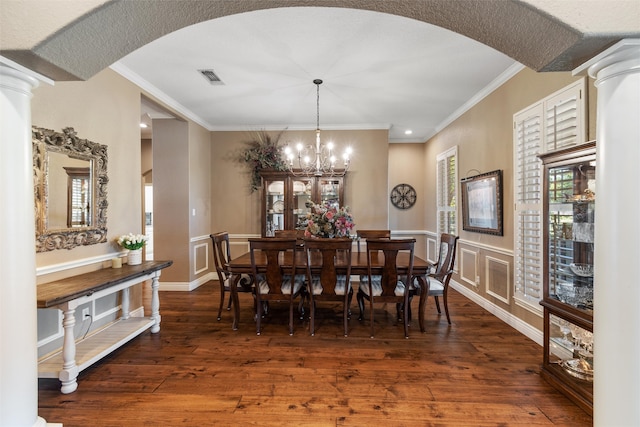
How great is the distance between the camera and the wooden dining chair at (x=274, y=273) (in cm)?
293

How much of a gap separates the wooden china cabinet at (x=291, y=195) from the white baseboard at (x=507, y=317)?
237 cm

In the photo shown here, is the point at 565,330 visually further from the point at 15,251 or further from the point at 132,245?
the point at 132,245

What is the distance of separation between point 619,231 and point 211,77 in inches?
146

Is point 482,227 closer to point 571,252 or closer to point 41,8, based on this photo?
point 571,252

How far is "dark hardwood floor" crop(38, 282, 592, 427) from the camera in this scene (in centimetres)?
186

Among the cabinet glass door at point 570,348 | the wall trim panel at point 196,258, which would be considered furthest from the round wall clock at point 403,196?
the cabinet glass door at point 570,348

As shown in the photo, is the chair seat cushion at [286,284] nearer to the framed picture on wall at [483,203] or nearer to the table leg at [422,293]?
the table leg at [422,293]

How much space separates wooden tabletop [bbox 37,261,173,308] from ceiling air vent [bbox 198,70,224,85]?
2.14 meters

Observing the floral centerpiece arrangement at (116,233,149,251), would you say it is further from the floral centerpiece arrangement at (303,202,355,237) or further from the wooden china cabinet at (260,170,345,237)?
the wooden china cabinet at (260,170,345,237)

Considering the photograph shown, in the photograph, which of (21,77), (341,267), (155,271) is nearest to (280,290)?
(341,267)

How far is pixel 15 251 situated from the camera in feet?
4.49

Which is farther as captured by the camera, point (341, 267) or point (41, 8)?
point (341, 267)

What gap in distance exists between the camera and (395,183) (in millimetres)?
6395

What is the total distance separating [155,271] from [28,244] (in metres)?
1.71
